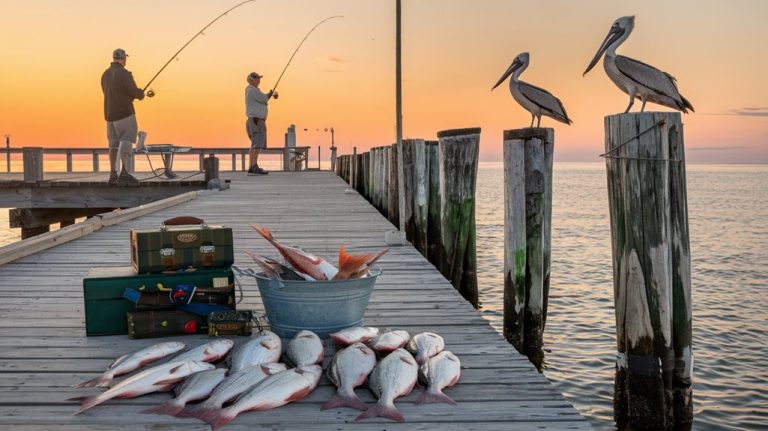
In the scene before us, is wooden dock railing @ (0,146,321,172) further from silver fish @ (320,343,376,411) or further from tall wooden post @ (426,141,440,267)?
silver fish @ (320,343,376,411)

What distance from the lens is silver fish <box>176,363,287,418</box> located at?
2629 millimetres

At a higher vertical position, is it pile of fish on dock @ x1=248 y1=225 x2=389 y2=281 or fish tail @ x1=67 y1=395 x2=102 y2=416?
pile of fish on dock @ x1=248 y1=225 x2=389 y2=281

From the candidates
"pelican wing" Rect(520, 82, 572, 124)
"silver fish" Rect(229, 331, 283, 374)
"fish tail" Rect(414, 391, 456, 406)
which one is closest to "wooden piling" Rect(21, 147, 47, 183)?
"pelican wing" Rect(520, 82, 572, 124)

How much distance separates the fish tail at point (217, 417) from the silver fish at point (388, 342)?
2.68 feet

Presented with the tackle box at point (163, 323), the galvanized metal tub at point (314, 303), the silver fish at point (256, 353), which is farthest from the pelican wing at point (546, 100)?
the silver fish at point (256, 353)

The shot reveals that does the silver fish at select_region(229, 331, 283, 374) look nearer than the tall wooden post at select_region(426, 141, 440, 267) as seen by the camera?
Yes

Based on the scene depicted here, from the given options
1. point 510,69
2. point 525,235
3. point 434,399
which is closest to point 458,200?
point 525,235

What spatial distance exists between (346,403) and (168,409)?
67 centimetres

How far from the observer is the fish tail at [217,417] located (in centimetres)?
252

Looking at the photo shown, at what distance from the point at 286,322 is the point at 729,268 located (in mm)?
14981

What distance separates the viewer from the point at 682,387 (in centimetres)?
432

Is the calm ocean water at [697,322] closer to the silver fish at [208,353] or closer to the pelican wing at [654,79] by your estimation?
the pelican wing at [654,79]

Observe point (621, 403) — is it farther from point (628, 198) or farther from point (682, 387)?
point (628, 198)

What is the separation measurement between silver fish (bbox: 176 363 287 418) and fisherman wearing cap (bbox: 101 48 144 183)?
939 centimetres
